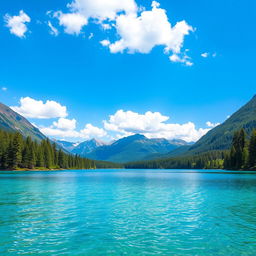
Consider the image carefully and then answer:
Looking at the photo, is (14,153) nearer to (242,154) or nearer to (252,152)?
(242,154)

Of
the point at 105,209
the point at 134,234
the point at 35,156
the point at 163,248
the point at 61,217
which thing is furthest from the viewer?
the point at 35,156

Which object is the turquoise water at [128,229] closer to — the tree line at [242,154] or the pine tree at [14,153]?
the tree line at [242,154]

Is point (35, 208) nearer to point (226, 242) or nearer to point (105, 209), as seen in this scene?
point (105, 209)

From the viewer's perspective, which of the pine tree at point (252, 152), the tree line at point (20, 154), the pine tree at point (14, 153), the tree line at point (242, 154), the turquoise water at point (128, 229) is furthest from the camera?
the tree line at point (20, 154)

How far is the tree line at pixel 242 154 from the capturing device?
13468cm

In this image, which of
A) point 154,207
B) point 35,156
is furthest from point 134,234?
point 35,156

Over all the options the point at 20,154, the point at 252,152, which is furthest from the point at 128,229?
the point at 20,154

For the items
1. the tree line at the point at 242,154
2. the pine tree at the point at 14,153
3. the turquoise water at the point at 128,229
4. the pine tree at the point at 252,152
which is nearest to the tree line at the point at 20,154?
the pine tree at the point at 14,153

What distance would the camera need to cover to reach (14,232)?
797 inches

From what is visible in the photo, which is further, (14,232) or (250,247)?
(14,232)

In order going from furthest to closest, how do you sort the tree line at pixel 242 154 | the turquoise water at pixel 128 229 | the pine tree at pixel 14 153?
the pine tree at pixel 14 153, the tree line at pixel 242 154, the turquoise water at pixel 128 229

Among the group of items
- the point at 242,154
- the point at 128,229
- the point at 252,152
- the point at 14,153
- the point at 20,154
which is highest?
the point at 14,153

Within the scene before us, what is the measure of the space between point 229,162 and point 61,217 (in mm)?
162136

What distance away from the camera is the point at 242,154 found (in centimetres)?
14462
